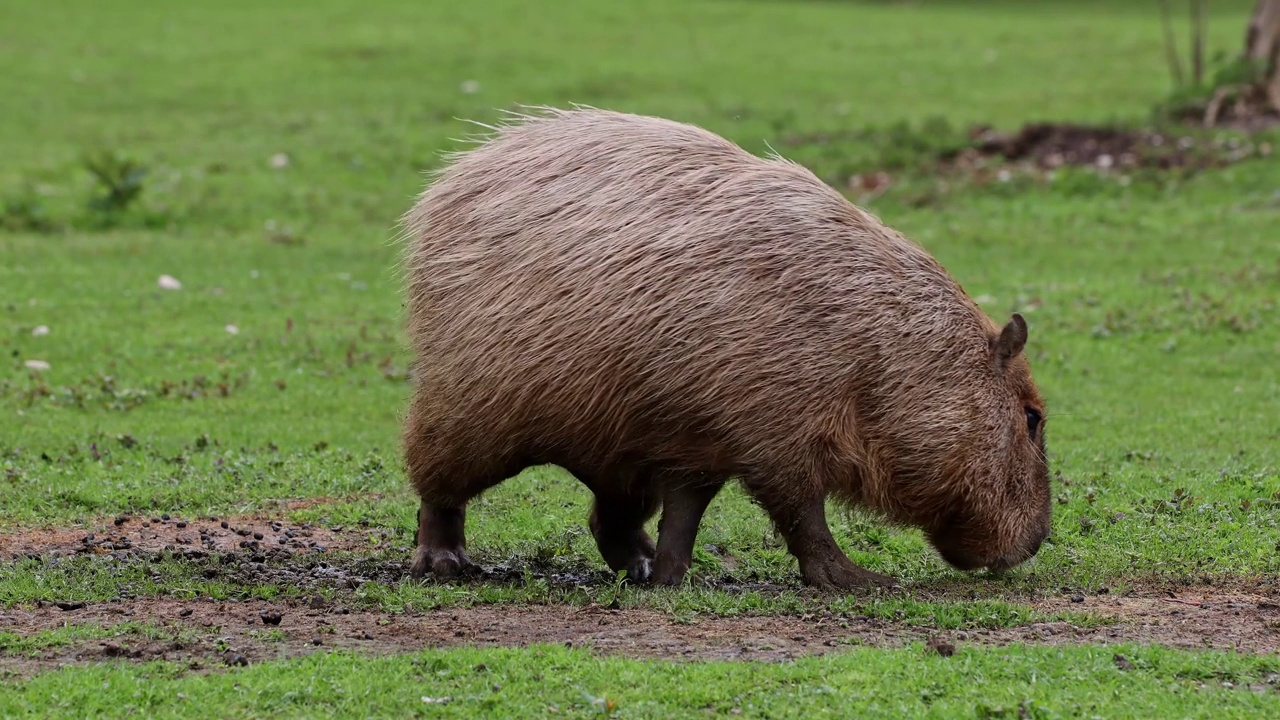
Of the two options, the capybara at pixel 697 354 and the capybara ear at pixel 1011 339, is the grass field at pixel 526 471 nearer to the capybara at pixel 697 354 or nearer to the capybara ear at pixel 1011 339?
the capybara at pixel 697 354

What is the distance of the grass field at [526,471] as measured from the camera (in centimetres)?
545

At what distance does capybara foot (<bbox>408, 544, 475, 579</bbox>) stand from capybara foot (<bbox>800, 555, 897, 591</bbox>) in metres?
1.52

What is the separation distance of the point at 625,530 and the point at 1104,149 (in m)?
12.6

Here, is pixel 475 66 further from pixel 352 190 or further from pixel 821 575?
pixel 821 575

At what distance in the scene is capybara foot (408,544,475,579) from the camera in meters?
7.13

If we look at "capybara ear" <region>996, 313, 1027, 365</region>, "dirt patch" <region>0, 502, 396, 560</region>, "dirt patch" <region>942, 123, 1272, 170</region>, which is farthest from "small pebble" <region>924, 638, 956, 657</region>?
"dirt patch" <region>942, 123, 1272, 170</region>

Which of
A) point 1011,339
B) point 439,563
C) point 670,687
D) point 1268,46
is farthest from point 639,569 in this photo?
point 1268,46

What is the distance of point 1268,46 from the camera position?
19.1 metres

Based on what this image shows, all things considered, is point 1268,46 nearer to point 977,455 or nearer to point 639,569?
point 977,455

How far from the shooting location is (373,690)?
521cm

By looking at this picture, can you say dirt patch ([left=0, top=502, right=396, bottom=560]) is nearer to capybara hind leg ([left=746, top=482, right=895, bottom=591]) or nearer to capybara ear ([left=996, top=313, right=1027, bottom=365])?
capybara hind leg ([left=746, top=482, right=895, bottom=591])

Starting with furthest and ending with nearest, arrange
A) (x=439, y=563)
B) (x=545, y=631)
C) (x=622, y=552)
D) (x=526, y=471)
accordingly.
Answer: (x=526, y=471), (x=622, y=552), (x=439, y=563), (x=545, y=631)

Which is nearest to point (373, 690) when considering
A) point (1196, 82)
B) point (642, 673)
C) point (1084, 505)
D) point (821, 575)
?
point (642, 673)

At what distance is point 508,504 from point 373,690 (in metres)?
3.50
